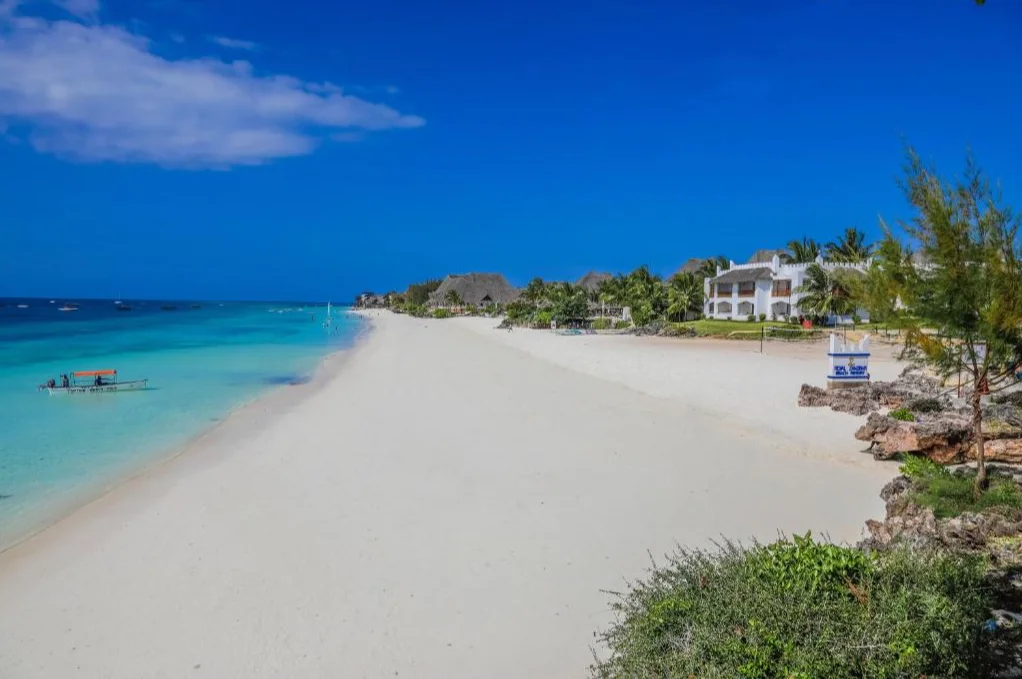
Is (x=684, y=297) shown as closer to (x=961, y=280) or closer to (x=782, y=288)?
(x=782, y=288)

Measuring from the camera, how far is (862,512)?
21.3 feet

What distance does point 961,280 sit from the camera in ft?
17.3

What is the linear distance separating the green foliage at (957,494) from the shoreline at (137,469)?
9.48 meters

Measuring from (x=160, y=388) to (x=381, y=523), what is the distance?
15.6m

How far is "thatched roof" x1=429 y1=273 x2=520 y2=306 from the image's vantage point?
81.8 metres

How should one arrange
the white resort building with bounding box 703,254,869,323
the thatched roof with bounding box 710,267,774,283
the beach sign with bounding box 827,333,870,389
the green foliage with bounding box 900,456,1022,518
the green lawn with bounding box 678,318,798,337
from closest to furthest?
1. the green foliage with bounding box 900,456,1022,518
2. the beach sign with bounding box 827,333,870,389
3. the green lawn with bounding box 678,318,798,337
4. the white resort building with bounding box 703,254,869,323
5. the thatched roof with bounding box 710,267,774,283

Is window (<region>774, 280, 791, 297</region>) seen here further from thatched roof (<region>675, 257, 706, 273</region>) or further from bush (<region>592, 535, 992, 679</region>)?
bush (<region>592, 535, 992, 679</region>)

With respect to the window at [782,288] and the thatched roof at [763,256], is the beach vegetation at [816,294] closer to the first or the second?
the window at [782,288]

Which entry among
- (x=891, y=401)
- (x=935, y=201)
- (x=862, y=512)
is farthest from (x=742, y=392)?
(x=935, y=201)

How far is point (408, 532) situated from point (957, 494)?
5.47 metres

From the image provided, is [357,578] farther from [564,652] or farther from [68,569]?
[68,569]

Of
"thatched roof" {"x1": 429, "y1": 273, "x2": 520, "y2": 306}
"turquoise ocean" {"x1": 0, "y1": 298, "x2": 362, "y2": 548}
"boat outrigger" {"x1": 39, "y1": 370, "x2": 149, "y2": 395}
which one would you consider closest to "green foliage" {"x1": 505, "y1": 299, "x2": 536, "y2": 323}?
"thatched roof" {"x1": 429, "y1": 273, "x2": 520, "y2": 306}

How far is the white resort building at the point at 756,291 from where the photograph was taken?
4619cm

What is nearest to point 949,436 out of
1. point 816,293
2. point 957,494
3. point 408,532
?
point 957,494
